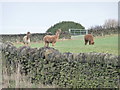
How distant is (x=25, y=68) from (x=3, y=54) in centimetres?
213

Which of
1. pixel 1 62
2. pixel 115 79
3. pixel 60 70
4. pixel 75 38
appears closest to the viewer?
pixel 115 79

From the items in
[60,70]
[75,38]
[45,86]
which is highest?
[75,38]

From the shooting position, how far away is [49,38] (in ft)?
33.9

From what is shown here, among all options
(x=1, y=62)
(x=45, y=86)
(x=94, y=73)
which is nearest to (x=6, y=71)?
(x=1, y=62)

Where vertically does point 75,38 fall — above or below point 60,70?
above

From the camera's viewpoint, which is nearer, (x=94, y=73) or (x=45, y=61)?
(x=94, y=73)

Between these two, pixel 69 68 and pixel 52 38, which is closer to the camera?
pixel 69 68

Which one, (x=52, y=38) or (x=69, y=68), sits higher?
(x=52, y=38)

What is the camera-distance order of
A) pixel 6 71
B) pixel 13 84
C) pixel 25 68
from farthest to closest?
pixel 6 71 < pixel 25 68 < pixel 13 84

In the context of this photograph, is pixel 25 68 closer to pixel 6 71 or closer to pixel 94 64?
pixel 6 71

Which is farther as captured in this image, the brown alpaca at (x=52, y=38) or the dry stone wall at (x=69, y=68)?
the brown alpaca at (x=52, y=38)

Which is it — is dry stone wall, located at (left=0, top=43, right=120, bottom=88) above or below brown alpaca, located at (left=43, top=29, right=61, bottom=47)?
below

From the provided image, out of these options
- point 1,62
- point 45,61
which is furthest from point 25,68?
point 1,62

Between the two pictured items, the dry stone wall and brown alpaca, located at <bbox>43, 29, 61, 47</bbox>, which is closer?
the dry stone wall
